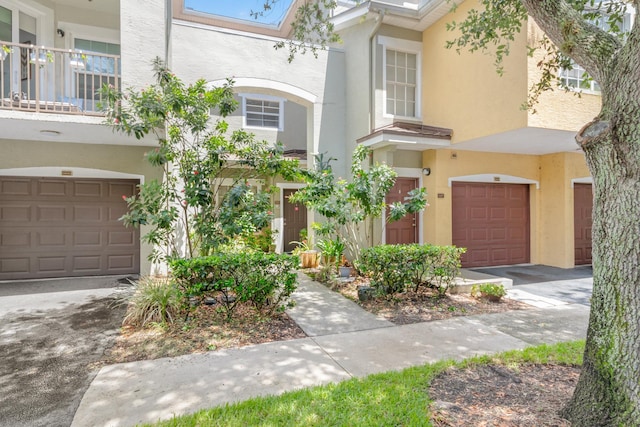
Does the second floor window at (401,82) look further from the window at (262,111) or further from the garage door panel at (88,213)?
the garage door panel at (88,213)

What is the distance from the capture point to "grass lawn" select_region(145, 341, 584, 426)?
273cm

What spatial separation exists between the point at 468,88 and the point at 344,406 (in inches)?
309

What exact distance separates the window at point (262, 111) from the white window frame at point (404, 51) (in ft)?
16.1

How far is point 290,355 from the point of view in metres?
4.14

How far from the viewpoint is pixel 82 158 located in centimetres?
786

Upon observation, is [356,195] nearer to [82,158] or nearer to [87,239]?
[82,158]

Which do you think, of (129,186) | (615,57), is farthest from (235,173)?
(615,57)

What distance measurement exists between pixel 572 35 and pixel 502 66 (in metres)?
4.99

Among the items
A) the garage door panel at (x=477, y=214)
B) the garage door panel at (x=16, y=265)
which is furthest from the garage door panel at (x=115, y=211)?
the garage door panel at (x=477, y=214)

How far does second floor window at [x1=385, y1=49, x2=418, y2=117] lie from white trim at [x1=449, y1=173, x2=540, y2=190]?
2.26 meters

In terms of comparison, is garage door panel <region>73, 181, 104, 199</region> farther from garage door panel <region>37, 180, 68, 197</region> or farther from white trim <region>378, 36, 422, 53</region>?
white trim <region>378, 36, 422, 53</region>

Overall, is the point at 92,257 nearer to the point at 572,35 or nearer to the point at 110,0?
the point at 110,0

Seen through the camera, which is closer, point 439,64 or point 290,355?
point 290,355

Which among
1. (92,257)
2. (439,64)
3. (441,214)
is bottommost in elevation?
(92,257)
